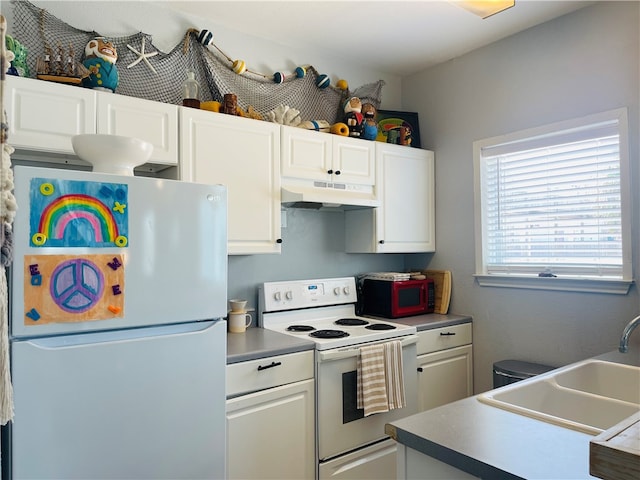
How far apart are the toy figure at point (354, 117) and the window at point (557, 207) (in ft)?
2.59

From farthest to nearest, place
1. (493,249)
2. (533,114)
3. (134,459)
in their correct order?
(493,249), (533,114), (134,459)

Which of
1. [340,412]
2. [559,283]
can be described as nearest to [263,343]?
[340,412]

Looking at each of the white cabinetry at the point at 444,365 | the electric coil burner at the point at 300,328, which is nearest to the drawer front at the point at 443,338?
the white cabinetry at the point at 444,365

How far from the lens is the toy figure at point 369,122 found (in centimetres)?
299

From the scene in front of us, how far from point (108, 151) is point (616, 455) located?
1.73 m

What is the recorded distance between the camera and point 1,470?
4.61 ft

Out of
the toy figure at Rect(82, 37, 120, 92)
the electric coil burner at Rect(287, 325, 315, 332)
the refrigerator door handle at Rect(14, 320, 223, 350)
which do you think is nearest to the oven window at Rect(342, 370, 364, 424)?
the electric coil burner at Rect(287, 325, 315, 332)

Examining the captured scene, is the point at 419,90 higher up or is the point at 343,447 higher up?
the point at 419,90

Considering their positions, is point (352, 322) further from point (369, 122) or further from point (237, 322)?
point (369, 122)

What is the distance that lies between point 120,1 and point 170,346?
183cm

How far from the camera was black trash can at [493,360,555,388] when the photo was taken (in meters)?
2.53

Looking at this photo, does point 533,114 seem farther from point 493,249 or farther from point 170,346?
point 170,346

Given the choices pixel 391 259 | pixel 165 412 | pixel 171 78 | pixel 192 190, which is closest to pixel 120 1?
pixel 171 78

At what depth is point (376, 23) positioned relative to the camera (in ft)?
8.77
